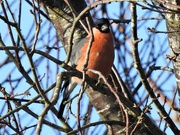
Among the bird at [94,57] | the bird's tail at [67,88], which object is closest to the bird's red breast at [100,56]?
the bird at [94,57]

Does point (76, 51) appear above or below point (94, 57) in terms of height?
above

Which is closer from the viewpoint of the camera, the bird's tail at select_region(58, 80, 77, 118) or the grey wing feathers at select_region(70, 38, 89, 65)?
the grey wing feathers at select_region(70, 38, 89, 65)

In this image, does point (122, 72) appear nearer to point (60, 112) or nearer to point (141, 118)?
point (60, 112)

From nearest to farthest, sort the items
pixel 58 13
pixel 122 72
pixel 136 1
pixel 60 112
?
pixel 136 1 → pixel 60 112 → pixel 58 13 → pixel 122 72

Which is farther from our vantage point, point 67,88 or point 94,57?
point 67,88

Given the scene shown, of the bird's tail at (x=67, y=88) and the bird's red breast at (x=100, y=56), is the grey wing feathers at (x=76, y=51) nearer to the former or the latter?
the bird's red breast at (x=100, y=56)

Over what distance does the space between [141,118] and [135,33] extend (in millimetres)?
457

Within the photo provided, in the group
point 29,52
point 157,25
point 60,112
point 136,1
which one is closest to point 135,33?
point 136,1

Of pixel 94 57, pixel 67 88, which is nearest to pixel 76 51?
pixel 94 57

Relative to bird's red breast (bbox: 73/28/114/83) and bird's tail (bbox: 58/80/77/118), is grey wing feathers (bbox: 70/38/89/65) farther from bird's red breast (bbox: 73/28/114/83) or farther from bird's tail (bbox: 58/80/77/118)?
bird's tail (bbox: 58/80/77/118)

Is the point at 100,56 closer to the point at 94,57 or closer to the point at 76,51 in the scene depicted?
the point at 94,57

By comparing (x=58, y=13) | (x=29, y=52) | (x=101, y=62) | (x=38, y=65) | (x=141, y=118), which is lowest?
(x=141, y=118)

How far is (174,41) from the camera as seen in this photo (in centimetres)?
292

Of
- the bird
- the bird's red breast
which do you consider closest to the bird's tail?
the bird
